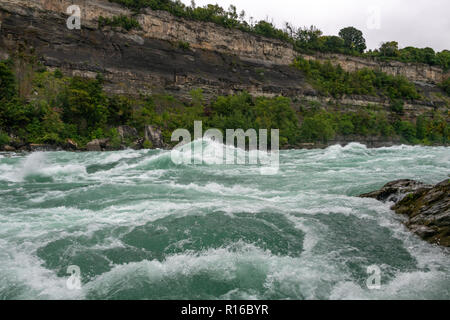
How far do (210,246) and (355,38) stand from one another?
117889 mm

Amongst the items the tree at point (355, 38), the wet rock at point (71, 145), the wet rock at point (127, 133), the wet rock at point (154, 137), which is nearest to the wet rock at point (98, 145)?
the wet rock at point (71, 145)

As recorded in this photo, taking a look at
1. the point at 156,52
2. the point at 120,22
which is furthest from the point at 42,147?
the point at 120,22

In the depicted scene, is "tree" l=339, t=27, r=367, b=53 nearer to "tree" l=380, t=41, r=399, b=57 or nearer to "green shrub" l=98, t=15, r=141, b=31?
"tree" l=380, t=41, r=399, b=57

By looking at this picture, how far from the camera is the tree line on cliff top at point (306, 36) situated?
215 ft

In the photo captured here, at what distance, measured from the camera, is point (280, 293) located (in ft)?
15.0

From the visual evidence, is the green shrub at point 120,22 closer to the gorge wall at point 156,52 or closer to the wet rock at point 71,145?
the gorge wall at point 156,52

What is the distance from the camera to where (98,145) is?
3150 centimetres

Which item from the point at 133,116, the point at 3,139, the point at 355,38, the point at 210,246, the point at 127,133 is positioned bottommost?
the point at 210,246

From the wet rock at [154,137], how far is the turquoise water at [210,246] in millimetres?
25879

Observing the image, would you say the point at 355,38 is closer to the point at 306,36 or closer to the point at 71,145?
the point at 306,36

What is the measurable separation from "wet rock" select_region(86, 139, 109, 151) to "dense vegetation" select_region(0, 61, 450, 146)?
3.67 ft

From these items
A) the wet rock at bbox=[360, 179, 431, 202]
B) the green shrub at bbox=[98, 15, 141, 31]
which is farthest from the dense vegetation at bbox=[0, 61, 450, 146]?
the green shrub at bbox=[98, 15, 141, 31]
